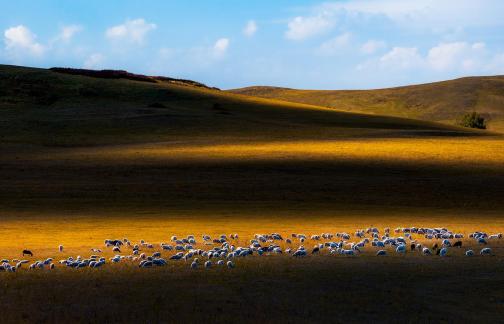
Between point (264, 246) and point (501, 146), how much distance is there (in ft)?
141

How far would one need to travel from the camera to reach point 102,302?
1543 cm

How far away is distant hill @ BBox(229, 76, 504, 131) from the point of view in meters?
162

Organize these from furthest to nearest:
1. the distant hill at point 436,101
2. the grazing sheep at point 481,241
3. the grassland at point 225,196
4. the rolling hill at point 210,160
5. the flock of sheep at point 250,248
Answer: the distant hill at point 436,101, the rolling hill at point 210,160, the grazing sheep at point 481,241, the flock of sheep at point 250,248, the grassland at point 225,196

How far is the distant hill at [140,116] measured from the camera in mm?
64562

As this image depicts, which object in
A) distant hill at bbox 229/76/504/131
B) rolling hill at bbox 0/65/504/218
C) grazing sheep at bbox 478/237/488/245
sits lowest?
grazing sheep at bbox 478/237/488/245

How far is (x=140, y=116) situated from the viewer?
72.9m

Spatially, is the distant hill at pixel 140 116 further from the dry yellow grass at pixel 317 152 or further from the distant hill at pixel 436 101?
the distant hill at pixel 436 101

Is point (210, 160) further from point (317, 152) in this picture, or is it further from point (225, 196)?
point (225, 196)

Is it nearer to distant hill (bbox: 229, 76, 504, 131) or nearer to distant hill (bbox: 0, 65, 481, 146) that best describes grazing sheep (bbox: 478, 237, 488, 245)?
distant hill (bbox: 0, 65, 481, 146)

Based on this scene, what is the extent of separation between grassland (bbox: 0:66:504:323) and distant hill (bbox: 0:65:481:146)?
273 millimetres

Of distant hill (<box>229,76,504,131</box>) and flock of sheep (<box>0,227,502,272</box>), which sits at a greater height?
distant hill (<box>229,76,504,131</box>)

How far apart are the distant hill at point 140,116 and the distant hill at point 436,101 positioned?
72.3 m

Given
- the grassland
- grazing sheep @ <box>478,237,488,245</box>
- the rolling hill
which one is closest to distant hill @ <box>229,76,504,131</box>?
the grassland

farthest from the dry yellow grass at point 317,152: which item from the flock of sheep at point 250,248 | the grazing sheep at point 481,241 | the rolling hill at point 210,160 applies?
the grazing sheep at point 481,241
